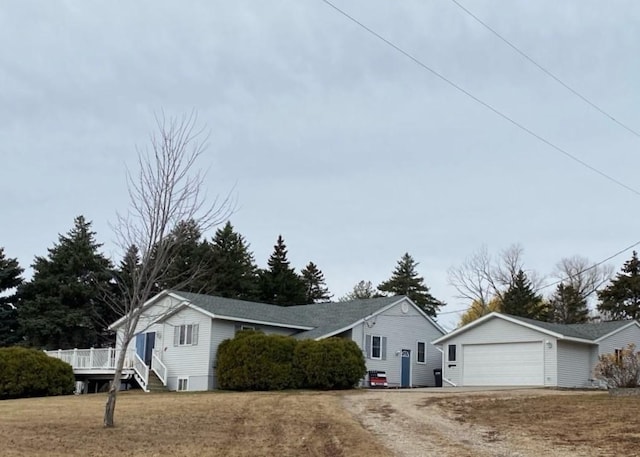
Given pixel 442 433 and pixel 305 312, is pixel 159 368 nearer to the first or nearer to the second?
pixel 305 312

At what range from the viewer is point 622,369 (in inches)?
858

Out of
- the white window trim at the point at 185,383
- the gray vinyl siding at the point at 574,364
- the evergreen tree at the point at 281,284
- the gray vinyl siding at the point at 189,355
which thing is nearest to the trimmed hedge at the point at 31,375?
the gray vinyl siding at the point at 189,355

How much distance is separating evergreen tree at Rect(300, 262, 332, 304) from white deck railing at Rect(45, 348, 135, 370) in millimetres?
36618

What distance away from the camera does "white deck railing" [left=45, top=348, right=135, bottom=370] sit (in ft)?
105

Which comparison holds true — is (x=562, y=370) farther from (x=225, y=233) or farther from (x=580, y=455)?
(x=225, y=233)

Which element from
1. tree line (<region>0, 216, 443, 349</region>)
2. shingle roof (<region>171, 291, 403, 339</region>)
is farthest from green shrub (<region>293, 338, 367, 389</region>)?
tree line (<region>0, 216, 443, 349</region>)

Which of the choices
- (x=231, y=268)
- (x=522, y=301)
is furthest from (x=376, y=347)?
(x=522, y=301)

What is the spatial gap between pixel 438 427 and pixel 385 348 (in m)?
19.8

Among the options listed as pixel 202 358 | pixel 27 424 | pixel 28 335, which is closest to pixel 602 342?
pixel 202 358

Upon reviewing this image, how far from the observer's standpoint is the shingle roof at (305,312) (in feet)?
104

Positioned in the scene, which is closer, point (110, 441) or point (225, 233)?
point (110, 441)

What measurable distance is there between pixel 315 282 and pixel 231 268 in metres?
16.7

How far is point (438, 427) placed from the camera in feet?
Answer: 48.5

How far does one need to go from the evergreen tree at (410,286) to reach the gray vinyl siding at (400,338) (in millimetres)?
31155
